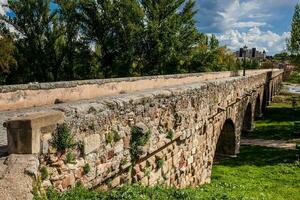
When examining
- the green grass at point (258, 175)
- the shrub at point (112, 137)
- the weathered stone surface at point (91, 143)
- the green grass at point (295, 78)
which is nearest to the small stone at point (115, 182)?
the shrub at point (112, 137)

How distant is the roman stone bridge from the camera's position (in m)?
3.91

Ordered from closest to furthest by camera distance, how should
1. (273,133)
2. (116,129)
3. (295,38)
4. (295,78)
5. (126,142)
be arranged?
(116,129), (126,142), (273,133), (295,38), (295,78)

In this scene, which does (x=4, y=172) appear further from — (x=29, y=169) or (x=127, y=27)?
(x=127, y=27)

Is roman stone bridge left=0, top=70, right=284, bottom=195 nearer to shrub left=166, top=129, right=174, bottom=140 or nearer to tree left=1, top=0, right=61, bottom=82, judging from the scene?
shrub left=166, top=129, right=174, bottom=140

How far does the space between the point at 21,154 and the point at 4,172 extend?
1.09 feet

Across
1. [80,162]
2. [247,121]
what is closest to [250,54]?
[247,121]

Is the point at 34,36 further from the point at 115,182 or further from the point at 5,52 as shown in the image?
the point at 115,182

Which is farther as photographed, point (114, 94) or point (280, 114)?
point (280, 114)

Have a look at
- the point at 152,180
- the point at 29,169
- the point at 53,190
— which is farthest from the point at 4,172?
the point at 152,180

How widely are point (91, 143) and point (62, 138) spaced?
24.1 inches

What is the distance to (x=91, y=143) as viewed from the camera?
4605mm

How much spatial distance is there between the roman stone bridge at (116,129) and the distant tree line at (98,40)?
13.3 metres

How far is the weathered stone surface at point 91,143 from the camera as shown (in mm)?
4484

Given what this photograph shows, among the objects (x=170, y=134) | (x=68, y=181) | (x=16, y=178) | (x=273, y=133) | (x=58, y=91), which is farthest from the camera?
(x=273, y=133)
